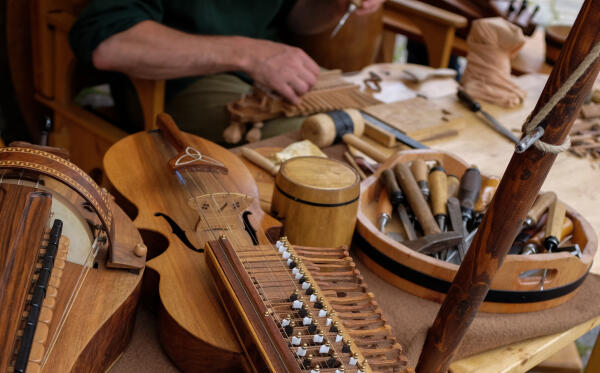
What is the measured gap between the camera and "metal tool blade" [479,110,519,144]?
1834 millimetres

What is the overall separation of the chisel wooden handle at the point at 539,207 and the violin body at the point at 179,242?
0.53m

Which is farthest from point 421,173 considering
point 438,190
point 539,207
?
point 539,207

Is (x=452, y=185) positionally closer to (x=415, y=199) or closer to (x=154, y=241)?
(x=415, y=199)

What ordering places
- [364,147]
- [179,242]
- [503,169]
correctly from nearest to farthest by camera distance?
1. [179,242]
2. [364,147]
3. [503,169]

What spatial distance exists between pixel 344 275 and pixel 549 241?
1.55ft

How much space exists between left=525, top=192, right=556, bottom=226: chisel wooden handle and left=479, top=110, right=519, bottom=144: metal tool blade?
1.78ft

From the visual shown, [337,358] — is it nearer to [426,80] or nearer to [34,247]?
[34,247]

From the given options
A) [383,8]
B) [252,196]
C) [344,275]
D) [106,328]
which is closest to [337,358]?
[344,275]

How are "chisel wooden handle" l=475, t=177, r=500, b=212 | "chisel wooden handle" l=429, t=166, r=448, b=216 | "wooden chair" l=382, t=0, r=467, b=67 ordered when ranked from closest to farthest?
"chisel wooden handle" l=429, t=166, r=448, b=216 < "chisel wooden handle" l=475, t=177, r=500, b=212 < "wooden chair" l=382, t=0, r=467, b=67

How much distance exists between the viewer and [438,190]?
1.27m

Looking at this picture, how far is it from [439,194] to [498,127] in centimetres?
73


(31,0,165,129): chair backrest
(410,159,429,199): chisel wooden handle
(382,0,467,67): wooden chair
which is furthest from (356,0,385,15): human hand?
(410,159,429,199): chisel wooden handle

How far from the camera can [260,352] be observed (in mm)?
747

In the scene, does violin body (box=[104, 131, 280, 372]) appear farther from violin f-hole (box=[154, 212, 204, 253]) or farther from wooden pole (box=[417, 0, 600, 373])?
wooden pole (box=[417, 0, 600, 373])
